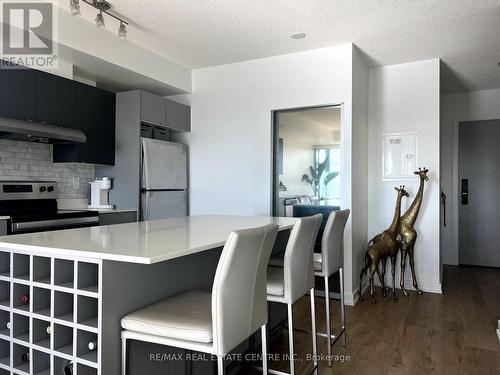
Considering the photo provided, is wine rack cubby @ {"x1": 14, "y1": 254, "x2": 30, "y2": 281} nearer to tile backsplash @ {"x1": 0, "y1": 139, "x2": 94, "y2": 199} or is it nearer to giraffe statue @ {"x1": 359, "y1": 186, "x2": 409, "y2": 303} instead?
tile backsplash @ {"x1": 0, "y1": 139, "x2": 94, "y2": 199}

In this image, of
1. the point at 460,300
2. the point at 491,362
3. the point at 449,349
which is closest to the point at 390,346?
the point at 449,349

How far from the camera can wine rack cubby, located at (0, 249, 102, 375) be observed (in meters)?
1.43

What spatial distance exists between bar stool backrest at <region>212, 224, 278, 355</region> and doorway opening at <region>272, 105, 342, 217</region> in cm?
258

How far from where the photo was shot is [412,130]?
4.42 meters

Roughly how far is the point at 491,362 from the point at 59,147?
409cm

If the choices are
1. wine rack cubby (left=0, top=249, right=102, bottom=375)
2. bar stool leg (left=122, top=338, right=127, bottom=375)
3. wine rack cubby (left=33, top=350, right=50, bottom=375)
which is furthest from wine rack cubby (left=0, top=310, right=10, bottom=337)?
bar stool leg (left=122, top=338, right=127, bottom=375)

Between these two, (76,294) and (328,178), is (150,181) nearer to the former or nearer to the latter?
(328,178)

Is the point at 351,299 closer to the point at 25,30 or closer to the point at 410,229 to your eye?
the point at 410,229

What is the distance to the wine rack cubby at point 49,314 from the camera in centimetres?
143

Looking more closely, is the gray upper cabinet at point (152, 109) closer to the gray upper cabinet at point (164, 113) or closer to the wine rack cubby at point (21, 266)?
the gray upper cabinet at point (164, 113)

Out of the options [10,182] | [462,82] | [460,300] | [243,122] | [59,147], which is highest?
[462,82]

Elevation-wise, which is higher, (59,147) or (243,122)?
(243,122)

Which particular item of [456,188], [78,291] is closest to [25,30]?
[78,291]

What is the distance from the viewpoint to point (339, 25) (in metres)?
3.43
